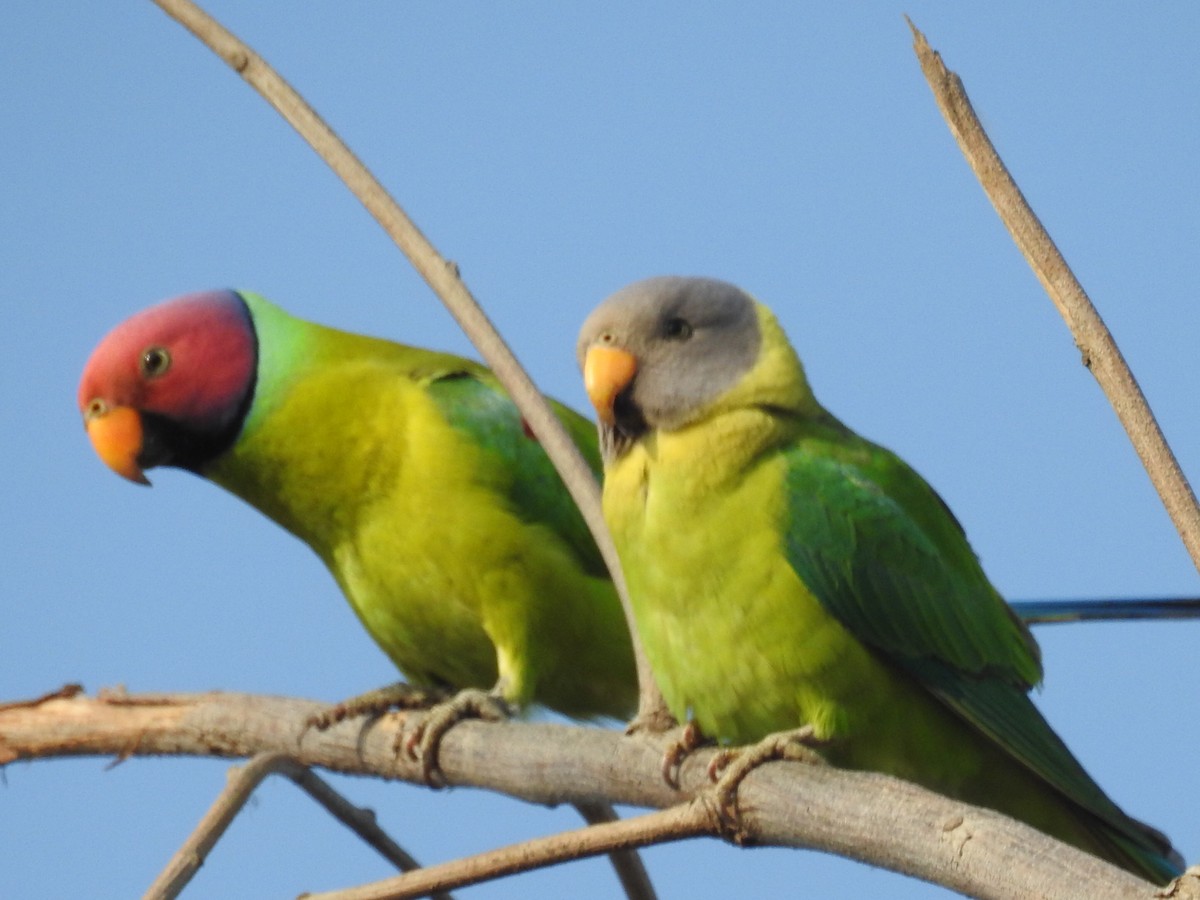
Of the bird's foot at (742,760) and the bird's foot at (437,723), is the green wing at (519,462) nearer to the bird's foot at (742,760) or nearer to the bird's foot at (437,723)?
the bird's foot at (437,723)

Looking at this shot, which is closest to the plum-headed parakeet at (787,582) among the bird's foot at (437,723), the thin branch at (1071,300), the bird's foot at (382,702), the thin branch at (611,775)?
the thin branch at (611,775)

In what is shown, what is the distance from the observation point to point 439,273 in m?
2.83

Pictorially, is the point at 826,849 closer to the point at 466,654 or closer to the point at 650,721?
the point at 650,721

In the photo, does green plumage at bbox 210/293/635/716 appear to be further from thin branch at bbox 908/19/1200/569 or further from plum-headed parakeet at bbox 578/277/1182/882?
thin branch at bbox 908/19/1200/569

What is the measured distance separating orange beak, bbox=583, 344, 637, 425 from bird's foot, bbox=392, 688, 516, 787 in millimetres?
759

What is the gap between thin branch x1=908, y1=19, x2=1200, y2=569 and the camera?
6.00 feet

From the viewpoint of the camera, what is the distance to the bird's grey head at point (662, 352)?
10.3 ft

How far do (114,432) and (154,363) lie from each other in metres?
0.19

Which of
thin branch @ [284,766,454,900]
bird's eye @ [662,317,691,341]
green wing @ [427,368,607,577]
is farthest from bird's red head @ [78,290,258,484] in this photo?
bird's eye @ [662,317,691,341]

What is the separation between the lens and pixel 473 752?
3129 millimetres

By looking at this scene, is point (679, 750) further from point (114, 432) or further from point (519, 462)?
point (114, 432)

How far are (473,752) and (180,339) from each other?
1.61 metres

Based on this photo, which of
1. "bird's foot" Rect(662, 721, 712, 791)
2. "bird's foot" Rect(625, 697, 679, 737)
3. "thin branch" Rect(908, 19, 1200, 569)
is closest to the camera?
"thin branch" Rect(908, 19, 1200, 569)

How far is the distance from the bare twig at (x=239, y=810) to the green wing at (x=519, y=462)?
110 centimetres
